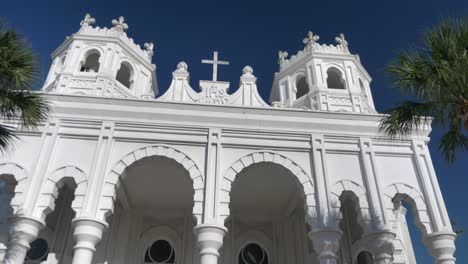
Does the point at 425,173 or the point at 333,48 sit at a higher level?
the point at 333,48

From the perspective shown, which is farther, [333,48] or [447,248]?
[333,48]

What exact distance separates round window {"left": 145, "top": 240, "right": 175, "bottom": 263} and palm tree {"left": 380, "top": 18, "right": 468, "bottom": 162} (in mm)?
10660

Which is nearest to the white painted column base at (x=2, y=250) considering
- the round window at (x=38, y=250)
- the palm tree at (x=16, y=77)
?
the round window at (x=38, y=250)

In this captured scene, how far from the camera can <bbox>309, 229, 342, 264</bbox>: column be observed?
10797 mm

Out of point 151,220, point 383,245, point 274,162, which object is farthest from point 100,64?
point 383,245

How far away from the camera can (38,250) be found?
14344 millimetres

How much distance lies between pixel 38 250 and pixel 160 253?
4675 millimetres

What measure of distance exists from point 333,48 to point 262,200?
27.2ft

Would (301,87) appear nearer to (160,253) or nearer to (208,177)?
(208,177)

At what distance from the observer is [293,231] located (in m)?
15.9

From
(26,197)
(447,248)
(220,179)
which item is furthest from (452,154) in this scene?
(26,197)

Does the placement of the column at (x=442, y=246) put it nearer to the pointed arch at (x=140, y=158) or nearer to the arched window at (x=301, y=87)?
the pointed arch at (x=140, y=158)

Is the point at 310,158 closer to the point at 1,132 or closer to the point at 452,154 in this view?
the point at 452,154

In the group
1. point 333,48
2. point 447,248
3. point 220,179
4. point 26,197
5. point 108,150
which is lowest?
point 447,248
